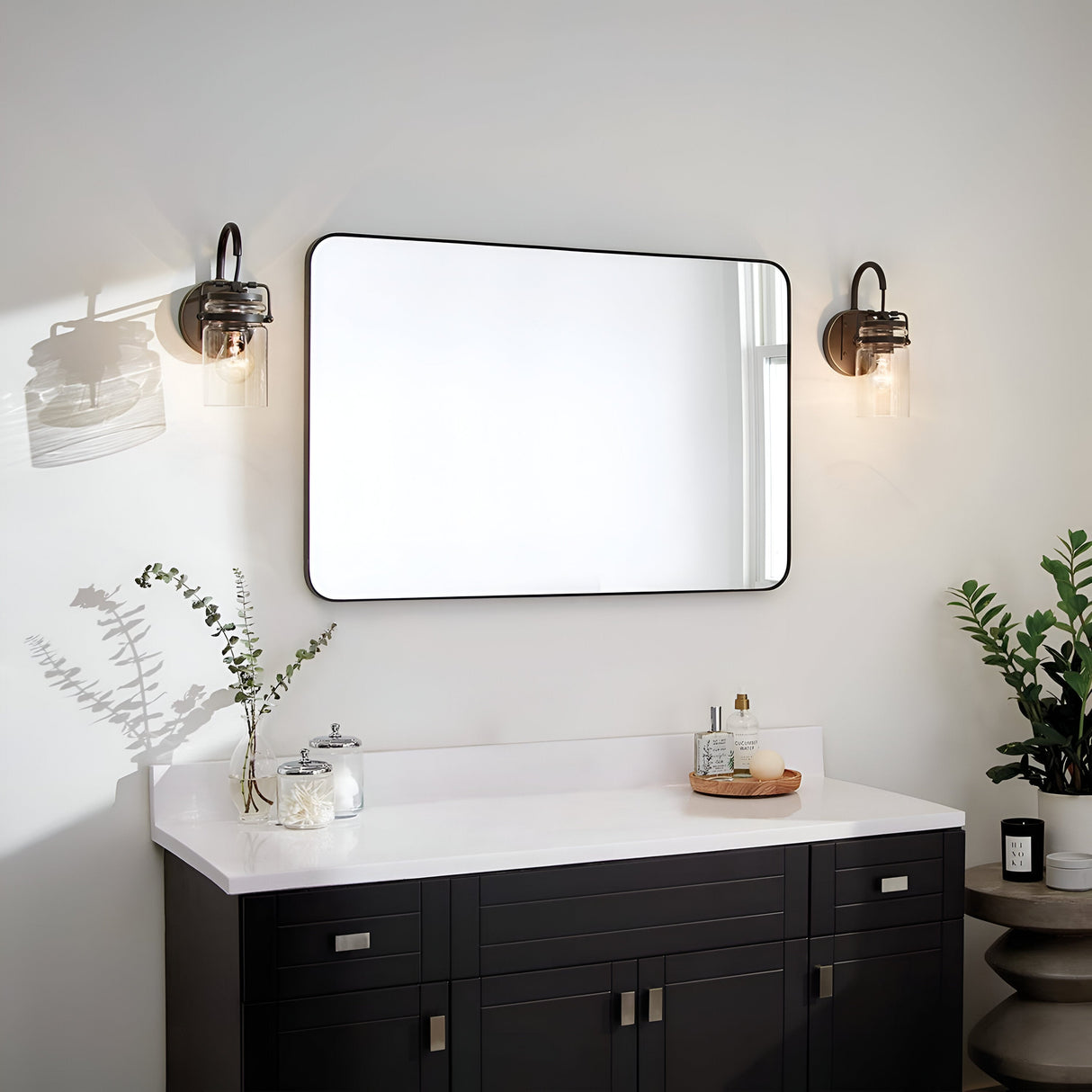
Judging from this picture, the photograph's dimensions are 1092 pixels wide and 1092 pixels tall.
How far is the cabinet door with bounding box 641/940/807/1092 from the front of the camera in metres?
2.10

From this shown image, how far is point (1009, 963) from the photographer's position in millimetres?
2506

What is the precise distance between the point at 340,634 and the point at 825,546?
43.9 inches

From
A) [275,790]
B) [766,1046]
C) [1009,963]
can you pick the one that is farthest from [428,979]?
[1009,963]

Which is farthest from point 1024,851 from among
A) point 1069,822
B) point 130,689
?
point 130,689

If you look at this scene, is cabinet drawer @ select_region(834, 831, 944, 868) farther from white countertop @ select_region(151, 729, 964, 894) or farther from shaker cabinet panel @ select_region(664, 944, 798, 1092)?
shaker cabinet panel @ select_region(664, 944, 798, 1092)

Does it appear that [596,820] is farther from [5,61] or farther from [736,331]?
[5,61]

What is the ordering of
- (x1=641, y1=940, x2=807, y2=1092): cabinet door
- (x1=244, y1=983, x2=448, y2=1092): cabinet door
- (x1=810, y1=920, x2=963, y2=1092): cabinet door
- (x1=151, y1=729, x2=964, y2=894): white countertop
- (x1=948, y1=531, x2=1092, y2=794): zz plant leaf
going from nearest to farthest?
(x1=244, y1=983, x2=448, y2=1092): cabinet door, (x1=151, y1=729, x2=964, y2=894): white countertop, (x1=641, y1=940, x2=807, y2=1092): cabinet door, (x1=810, y1=920, x2=963, y2=1092): cabinet door, (x1=948, y1=531, x2=1092, y2=794): zz plant leaf

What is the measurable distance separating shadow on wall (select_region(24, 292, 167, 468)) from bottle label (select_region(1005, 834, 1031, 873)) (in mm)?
1926

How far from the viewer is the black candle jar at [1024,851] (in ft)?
8.38

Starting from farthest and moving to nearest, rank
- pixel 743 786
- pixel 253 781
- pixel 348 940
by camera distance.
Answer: pixel 743 786
pixel 253 781
pixel 348 940

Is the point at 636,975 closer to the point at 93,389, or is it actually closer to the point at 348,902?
the point at 348,902

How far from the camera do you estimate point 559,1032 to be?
2.03 meters

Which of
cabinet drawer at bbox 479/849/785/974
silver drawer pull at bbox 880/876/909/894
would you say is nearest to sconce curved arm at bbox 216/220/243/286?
cabinet drawer at bbox 479/849/785/974

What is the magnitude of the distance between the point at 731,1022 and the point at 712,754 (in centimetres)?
55
